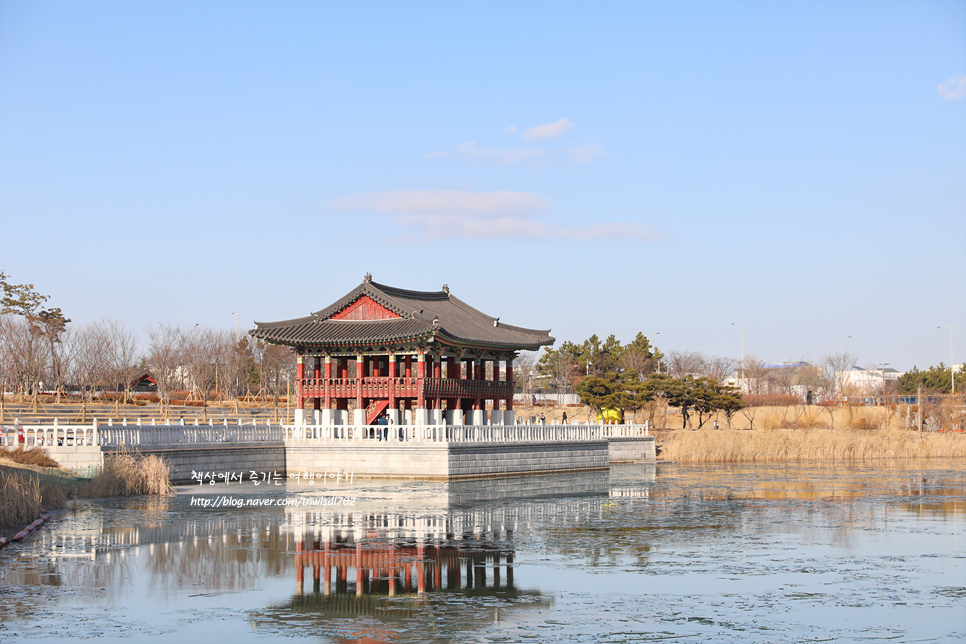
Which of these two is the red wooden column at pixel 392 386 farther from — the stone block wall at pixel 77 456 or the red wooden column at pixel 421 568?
the red wooden column at pixel 421 568

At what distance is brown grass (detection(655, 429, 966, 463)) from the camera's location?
57062 mm

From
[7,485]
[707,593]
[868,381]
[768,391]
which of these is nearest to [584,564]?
[707,593]

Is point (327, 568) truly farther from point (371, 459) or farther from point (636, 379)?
point (636, 379)

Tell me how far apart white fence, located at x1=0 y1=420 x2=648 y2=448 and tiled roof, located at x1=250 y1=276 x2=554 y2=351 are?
470 cm

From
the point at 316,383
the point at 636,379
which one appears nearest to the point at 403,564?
the point at 316,383

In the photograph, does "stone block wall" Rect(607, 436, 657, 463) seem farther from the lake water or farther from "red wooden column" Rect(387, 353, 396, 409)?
the lake water

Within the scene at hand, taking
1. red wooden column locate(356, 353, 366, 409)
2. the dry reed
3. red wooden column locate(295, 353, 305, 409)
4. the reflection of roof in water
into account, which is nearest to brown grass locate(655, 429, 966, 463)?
red wooden column locate(356, 353, 366, 409)

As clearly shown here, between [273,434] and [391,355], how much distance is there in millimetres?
7194

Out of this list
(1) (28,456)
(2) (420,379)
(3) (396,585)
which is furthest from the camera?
(2) (420,379)

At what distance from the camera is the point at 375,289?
49.7 metres

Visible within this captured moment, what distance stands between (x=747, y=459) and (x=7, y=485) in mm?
44100

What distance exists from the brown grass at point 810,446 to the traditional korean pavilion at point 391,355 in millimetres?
14059

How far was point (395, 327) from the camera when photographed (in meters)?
47.2

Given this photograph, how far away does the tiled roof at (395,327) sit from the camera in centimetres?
4672
